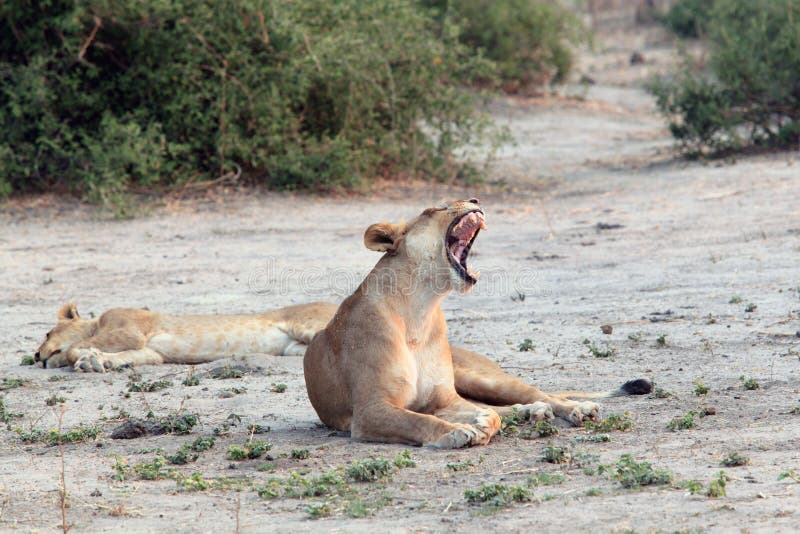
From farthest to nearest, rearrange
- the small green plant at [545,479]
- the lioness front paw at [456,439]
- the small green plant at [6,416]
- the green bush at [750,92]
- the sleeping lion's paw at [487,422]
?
the green bush at [750,92]
the small green plant at [6,416]
the sleeping lion's paw at [487,422]
the lioness front paw at [456,439]
the small green plant at [545,479]

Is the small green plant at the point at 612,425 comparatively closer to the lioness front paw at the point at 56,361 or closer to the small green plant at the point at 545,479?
the small green plant at the point at 545,479

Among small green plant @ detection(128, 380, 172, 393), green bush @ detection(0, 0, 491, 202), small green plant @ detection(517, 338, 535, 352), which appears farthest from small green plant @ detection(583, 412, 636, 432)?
green bush @ detection(0, 0, 491, 202)

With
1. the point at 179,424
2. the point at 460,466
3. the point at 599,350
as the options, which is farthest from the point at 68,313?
the point at 460,466

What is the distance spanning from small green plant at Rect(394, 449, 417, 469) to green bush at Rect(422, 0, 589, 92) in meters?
15.9

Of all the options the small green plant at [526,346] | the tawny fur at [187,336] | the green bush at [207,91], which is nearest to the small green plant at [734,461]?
the small green plant at [526,346]

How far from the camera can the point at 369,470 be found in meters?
4.61

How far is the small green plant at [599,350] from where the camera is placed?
698 centimetres

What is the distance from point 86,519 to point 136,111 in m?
9.43

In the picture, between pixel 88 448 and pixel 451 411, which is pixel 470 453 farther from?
pixel 88 448

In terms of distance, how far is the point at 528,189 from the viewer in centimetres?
1422

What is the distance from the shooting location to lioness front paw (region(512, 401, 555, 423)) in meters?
5.41

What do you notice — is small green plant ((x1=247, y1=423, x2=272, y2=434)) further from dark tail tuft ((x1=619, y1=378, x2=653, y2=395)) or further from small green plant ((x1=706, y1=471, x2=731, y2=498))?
small green plant ((x1=706, y1=471, x2=731, y2=498))

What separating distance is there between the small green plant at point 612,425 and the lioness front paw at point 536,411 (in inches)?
7.0

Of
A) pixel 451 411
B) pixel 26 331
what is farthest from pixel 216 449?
pixel 26 331
